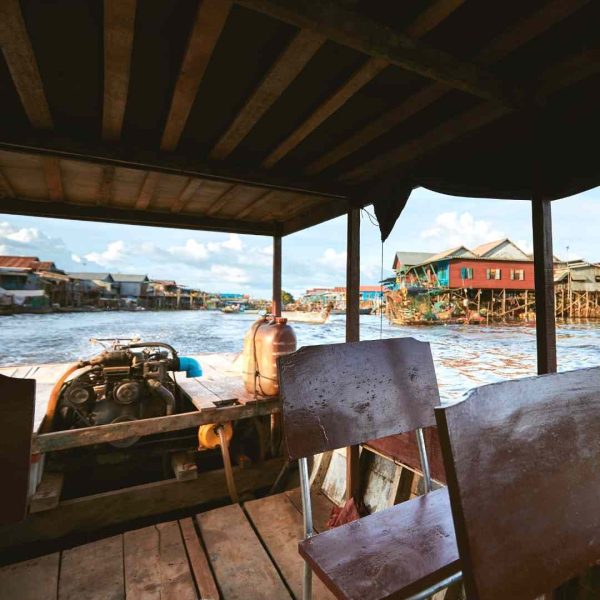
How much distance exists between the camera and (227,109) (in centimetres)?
237

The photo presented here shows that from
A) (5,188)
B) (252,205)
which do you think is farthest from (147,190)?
(5,188)

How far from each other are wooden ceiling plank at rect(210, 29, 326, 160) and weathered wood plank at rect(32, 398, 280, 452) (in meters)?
2.10

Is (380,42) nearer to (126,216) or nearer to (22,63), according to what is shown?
(22,63)

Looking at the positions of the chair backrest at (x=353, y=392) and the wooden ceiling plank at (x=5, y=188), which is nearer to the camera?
the chair backrest at (x=353, y=392)

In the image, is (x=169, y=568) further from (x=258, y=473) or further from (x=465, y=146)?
(x=465, y=146)

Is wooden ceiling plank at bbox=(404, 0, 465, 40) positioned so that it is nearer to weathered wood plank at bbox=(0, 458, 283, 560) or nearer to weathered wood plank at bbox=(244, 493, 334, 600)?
weathered wood plank at bbox=(244, 493, 334, 600)

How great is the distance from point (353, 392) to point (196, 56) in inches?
70.6

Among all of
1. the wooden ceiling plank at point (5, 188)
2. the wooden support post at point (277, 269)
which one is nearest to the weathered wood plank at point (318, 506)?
the wooden support post at point (277, 269)

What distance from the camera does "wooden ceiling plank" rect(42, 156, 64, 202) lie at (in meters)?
2.93

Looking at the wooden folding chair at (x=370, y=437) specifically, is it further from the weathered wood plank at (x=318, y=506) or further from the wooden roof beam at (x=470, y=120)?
the weathered wood plank at (x=318, y=506)

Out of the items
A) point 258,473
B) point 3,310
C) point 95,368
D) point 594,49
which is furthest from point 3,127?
point 3,310

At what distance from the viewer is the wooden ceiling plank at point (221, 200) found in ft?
12.4

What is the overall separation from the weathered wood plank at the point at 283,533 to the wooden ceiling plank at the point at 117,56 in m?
3.13

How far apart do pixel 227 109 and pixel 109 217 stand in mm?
2880
